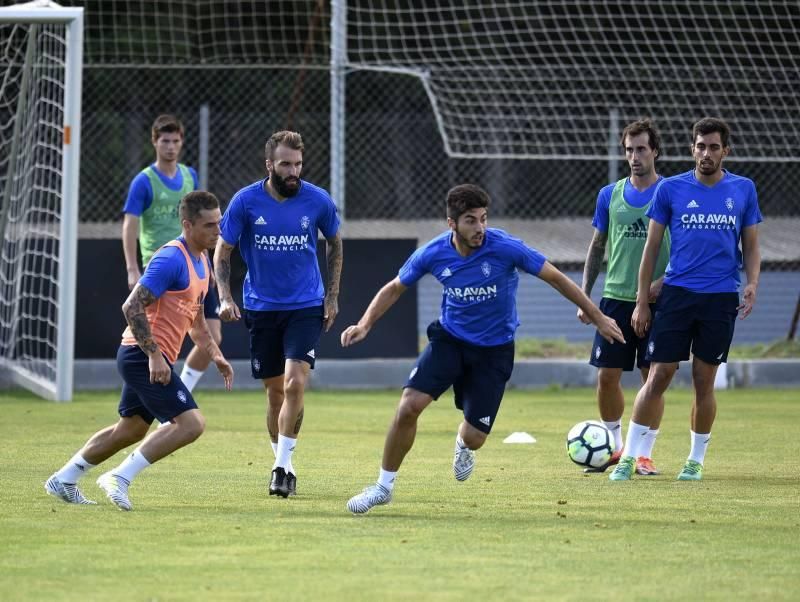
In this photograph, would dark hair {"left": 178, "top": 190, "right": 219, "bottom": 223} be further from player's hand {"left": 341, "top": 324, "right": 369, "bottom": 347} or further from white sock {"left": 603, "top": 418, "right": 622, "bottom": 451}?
white sock {"left": 603, "top": 418, "right": 622, "bottom": 451}

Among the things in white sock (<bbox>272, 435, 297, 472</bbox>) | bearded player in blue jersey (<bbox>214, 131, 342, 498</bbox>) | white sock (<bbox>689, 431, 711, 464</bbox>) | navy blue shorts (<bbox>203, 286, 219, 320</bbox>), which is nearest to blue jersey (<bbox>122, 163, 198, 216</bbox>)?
navy blue shorts (<bbox>203, 286, 219, 320</bbox>)

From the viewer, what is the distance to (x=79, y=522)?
725cm

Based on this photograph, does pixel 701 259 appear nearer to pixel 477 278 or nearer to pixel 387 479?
pixel 477 278

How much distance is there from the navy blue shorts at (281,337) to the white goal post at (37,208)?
207 inches

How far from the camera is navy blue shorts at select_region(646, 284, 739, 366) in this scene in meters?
9.07

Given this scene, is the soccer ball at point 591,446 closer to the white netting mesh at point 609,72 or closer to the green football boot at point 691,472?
the green football boot at point 691,472

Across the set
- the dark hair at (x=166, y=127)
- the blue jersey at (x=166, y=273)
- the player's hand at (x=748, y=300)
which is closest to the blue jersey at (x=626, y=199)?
the player's hand at (x=748, y=300)

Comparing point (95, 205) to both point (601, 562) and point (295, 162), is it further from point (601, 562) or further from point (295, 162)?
point (601, 562)

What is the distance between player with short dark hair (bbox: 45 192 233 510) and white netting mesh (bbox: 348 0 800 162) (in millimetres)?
9549

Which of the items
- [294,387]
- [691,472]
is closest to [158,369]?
[294,387]

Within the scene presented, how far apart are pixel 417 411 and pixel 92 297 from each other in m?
8.91

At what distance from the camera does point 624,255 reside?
9836mm

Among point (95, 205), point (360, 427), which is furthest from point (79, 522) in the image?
point (95, 205)

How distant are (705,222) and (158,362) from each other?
3.45 m
